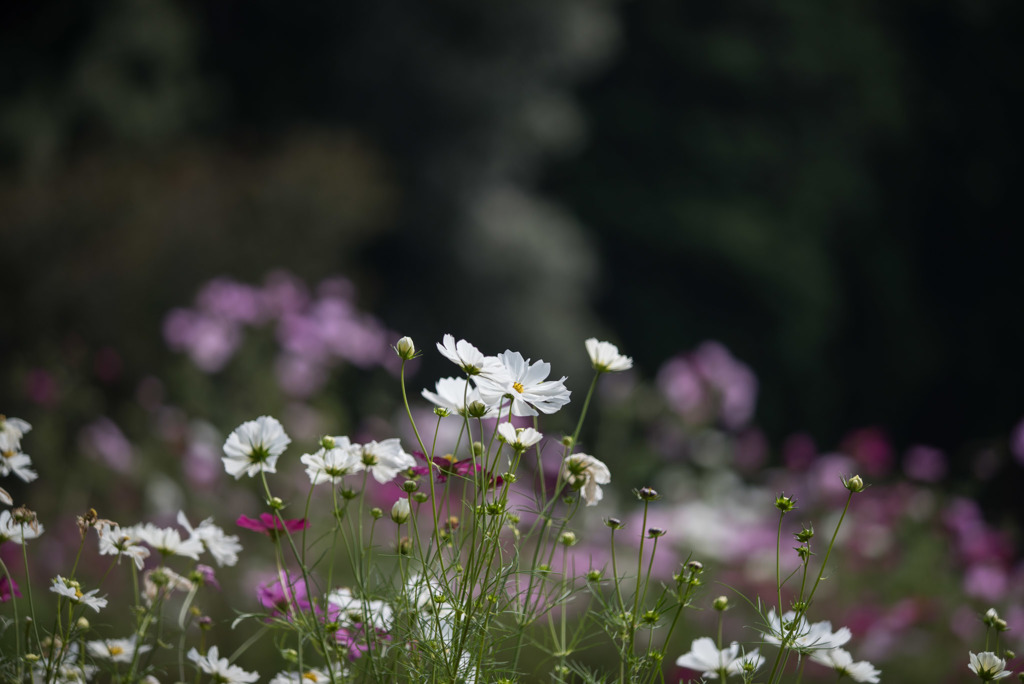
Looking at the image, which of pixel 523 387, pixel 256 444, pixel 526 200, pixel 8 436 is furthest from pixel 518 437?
pixel 526 200

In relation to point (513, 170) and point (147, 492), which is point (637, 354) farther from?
point (147, 492)

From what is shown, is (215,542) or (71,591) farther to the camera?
(215,542)

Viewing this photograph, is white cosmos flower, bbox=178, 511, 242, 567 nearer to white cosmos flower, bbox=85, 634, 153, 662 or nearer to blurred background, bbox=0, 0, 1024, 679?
white cosmos flower, bbox=85, 634, 153, 662

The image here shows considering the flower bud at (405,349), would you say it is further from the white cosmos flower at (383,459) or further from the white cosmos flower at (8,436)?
the white cosmos flower at (8,436)

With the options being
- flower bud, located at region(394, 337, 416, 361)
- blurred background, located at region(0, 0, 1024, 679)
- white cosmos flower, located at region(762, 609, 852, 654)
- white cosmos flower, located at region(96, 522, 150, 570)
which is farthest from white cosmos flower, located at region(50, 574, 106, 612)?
blurred background, located at region(0, 0, 1024, 679)

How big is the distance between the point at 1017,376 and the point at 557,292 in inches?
153

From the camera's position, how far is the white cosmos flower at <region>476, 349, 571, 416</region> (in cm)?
72

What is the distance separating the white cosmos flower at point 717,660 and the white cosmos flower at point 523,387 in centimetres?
24

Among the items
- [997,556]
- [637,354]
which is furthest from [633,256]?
[997,556]

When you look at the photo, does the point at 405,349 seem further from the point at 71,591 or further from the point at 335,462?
the point at 71,591

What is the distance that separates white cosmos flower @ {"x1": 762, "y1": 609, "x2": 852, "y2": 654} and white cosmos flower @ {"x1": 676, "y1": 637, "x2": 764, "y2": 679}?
0.09ft

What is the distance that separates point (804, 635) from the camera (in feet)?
2.40

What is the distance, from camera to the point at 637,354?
7926 millimetres

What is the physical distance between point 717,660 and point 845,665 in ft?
0.38
